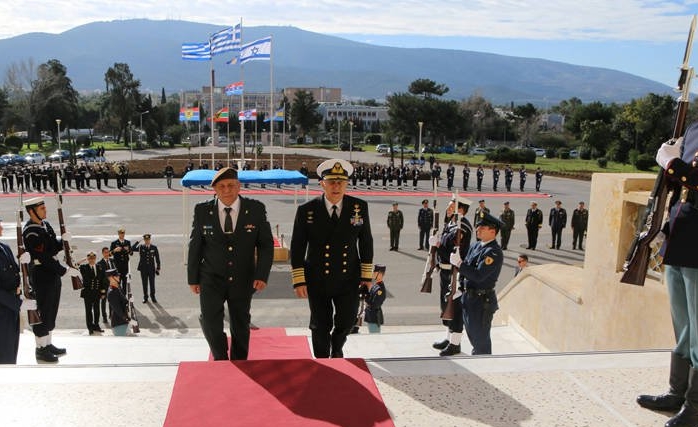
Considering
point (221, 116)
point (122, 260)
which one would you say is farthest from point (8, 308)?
point (221, 116)

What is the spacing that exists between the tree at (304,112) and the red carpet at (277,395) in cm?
9293

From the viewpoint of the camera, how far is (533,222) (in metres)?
16.9

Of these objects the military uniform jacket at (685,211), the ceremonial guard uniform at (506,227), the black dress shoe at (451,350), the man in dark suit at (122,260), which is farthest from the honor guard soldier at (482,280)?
the ceremonial guard uniform at (506,227)

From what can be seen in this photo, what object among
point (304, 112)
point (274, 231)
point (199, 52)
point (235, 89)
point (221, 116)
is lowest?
point (274, 231)

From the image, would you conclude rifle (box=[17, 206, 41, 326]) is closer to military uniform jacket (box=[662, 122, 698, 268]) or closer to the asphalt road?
the asphalt road

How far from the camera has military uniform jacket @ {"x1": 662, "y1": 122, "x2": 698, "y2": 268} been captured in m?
3.04

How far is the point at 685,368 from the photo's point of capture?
3297 millimetres

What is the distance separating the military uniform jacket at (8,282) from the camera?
16.7ft

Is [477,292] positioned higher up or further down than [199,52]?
further down

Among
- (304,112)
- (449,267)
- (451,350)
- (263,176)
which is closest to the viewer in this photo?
(451,350)

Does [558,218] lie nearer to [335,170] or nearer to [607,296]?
[607,296]

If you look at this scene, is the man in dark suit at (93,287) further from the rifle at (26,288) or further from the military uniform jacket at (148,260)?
the rifle at (26,288)

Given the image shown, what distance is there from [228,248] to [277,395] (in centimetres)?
138

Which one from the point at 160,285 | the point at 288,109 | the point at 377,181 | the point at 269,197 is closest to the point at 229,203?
the point at 160,285
